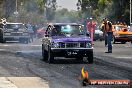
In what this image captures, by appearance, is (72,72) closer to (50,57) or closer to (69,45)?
(69,45)

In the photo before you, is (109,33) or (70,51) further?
(109,33)

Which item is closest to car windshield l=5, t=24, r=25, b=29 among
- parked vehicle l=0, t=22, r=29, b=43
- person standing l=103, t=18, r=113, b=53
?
parked vehicle l=0, t=22, r=29, b=43

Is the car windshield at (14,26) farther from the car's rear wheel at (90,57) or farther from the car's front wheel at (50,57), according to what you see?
the car's rear wheel at (90,57)

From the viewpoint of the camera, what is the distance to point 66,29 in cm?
2148

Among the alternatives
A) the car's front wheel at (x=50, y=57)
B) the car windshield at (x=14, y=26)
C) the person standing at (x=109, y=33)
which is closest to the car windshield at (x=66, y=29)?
the car's front wheel at (x=50, y=57)

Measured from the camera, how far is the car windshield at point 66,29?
2136 centimetres

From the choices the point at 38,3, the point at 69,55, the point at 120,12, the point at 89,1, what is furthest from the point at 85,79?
the point at 38,3

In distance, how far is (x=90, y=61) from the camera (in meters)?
21.0

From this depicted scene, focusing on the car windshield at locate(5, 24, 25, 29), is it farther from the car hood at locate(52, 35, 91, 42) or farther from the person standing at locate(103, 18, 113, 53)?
the car hood at locate(52, 35, 91, 42)

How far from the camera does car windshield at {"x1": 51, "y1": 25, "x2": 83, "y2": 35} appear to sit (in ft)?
70.1

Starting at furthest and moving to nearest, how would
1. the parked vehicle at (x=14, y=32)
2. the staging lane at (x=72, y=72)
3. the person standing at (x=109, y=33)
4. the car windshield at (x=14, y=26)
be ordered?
the car windshield at (x=14, y=26) → the parked vehicle at (x=14, y=32) → the person standing at (x=109, y=33) → the staging lane at (x=72, y=72)

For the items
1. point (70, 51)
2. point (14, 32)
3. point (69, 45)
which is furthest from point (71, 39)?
point (14, 32)

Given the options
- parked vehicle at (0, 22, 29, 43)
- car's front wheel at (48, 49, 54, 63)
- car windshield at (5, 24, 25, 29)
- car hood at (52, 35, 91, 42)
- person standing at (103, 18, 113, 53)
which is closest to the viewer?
car hood at (52, 35, 91, 42)

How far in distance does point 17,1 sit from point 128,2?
21.7m
